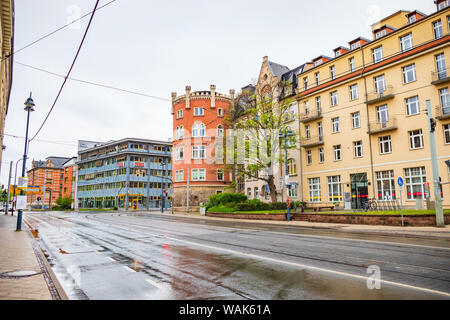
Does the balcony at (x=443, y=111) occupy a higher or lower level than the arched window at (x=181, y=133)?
lower

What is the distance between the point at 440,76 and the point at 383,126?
591 cm

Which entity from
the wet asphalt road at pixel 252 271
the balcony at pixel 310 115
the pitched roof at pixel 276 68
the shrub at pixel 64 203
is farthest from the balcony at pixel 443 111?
the shrub at pixel 64 203

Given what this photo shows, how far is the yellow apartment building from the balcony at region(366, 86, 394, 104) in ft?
0.27

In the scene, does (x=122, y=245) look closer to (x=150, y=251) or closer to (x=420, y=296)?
(x=150, y=251)

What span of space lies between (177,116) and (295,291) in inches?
1939

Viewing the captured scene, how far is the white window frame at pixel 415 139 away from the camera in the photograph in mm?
26109

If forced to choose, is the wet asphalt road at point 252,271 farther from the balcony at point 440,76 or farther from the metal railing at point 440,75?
the metal railing at point 440,75

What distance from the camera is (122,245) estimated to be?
12430mm

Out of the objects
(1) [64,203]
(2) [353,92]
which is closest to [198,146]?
(2) [353,92]

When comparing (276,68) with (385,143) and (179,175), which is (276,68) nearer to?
(385,143)

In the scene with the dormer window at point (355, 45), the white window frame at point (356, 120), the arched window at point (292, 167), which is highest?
the dormer window at point (355, 45)

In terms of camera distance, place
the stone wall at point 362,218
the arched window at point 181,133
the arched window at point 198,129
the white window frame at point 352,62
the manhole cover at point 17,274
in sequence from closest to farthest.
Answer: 1. the manhole cover at point 17,274
2. the stone wall at point 362,218
3. the white window frame at point 352,62
4. the arched window at point 198,129
5. the arched window at point 181,133

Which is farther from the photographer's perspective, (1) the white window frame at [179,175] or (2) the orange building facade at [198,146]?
(1) the white window frame at [179,175]
